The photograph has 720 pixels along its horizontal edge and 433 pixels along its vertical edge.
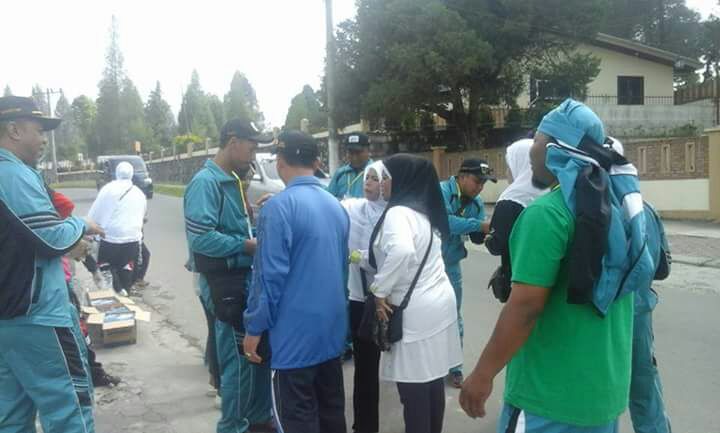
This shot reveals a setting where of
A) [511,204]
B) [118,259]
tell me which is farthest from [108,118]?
[511,204]

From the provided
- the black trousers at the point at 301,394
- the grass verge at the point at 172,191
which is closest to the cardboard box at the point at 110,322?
the black trousers at the point at 301,394

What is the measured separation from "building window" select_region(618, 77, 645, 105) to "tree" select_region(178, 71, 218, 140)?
57.3 metres

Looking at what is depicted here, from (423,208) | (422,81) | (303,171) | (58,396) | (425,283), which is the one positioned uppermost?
(422,81)

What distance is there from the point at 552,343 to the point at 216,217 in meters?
2.13

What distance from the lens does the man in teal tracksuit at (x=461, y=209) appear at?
484cm

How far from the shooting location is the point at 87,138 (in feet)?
242

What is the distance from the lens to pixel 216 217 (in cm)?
360

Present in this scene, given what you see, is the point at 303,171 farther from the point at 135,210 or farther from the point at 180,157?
the point at 180,157

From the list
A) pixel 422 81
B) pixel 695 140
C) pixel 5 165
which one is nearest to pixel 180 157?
pixel 422 81

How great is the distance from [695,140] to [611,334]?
46.3ft

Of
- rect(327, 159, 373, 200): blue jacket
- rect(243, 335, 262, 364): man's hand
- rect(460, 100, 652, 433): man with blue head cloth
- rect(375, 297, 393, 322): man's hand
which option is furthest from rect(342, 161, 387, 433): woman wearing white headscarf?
rect(460, 100, 652, 433): man with blue head cloth

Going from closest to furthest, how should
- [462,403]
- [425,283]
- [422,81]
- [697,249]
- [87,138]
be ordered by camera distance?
[462,403], [425,283], [697,249], [422,81], [87,138]

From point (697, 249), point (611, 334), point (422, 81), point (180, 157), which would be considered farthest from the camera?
point (180, 157)

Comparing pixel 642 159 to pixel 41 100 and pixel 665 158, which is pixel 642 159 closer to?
pixel 665 158
